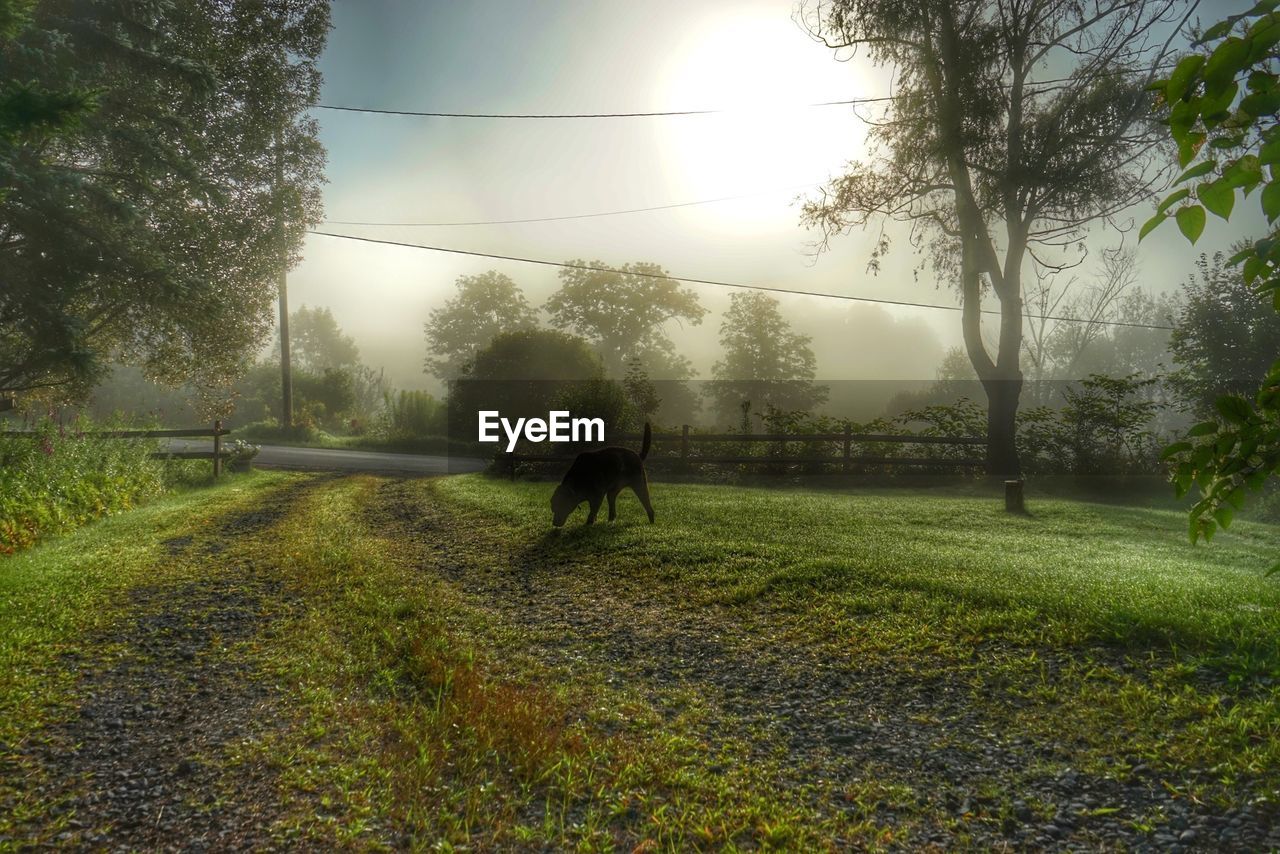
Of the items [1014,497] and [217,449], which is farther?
[217,449]

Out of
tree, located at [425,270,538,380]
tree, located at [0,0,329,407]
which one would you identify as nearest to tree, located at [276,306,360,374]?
tree, located at [425,270,538,380]

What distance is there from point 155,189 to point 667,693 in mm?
15754

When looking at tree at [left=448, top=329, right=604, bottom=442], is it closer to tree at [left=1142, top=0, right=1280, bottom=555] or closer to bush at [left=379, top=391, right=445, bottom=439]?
bush at [left=379, top=391, right=445, bottom=439]

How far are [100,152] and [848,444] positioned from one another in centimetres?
1863

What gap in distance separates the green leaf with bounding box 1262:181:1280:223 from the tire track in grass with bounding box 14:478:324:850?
147 inches

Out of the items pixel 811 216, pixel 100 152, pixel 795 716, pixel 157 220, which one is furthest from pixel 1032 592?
pixel 100 152

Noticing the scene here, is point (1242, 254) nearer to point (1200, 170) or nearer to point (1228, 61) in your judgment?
point (1200, 170)

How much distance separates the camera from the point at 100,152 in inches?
585

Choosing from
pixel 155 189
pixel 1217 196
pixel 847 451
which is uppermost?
pixel 155 189

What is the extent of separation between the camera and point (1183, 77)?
1.32m

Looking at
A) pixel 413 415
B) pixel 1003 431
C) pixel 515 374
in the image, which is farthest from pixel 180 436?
pixel 1003 431

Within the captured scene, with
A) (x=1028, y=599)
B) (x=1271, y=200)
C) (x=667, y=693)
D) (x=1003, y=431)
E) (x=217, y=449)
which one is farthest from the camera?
(x=1003, y=431)

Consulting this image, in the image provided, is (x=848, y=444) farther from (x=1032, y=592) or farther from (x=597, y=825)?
(x=597, y=825)

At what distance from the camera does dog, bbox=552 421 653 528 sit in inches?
348
